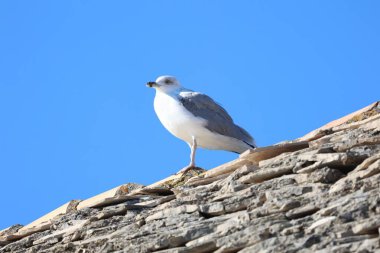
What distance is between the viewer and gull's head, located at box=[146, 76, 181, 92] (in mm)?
14328

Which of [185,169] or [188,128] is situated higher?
[188,128]

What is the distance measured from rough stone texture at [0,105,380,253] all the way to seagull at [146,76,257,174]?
2.83 metres

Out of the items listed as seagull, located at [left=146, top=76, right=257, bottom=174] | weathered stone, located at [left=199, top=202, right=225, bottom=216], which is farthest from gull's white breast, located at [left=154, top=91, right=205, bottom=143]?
weathered stone, located at [left=199, top=202, right=225, bottom=216]

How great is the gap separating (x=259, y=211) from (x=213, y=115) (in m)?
6.16

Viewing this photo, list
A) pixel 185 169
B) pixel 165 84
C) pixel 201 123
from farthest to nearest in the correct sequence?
1. pixel 165 84
2. pixel 201 123
3. pixel 185 169

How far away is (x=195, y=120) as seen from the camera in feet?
44.3

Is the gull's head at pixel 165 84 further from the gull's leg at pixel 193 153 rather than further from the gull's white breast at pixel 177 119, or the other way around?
the gull's leg at pixel 193 153

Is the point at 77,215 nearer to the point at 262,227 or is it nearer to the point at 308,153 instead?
the point at 308,153

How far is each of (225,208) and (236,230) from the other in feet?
2.82

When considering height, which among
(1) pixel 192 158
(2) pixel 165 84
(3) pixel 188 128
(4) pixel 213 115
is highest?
(2) pixel 165 84

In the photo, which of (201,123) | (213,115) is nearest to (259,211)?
(201,123)

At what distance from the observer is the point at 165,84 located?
567 inches

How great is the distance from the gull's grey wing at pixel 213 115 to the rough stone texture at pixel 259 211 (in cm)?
288

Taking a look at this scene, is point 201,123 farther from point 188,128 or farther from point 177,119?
point 177,119
